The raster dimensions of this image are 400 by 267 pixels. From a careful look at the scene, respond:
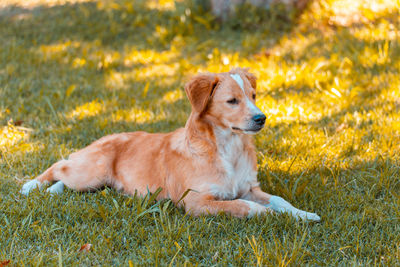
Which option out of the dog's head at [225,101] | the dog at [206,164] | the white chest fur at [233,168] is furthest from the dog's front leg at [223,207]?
the dog's head at [225,101]

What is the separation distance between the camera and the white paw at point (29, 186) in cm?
426

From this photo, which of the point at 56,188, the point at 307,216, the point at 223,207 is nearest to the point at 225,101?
the point at 223,207

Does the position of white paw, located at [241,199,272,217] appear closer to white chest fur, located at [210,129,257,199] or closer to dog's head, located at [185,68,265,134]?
white chest fur, located at [210,129,257,199]

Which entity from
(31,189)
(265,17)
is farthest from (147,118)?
(265,17)

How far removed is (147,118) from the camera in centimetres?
613

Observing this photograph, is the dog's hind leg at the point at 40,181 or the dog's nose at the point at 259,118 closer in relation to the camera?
the dog's nose at the point at 259,118

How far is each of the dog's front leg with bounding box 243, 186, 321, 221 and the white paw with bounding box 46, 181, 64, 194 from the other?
1727 mm

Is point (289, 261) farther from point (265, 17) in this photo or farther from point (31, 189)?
point (265, 17)

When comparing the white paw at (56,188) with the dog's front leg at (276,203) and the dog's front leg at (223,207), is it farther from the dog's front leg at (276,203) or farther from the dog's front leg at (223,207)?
the dog's front leg at (276,203)

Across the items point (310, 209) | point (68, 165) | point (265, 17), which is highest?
point (265, 17)

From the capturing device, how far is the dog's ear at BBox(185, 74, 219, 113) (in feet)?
12.9

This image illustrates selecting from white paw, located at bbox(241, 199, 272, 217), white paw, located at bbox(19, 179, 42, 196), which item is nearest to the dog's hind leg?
white paw, located at bbox(19, 179, 42, 196)

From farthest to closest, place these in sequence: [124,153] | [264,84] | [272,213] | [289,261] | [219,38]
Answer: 1. [219,38]
2. [264,84]
3. [124,153]
4. [272,213]
5. [289,261]

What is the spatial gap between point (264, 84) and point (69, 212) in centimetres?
403
